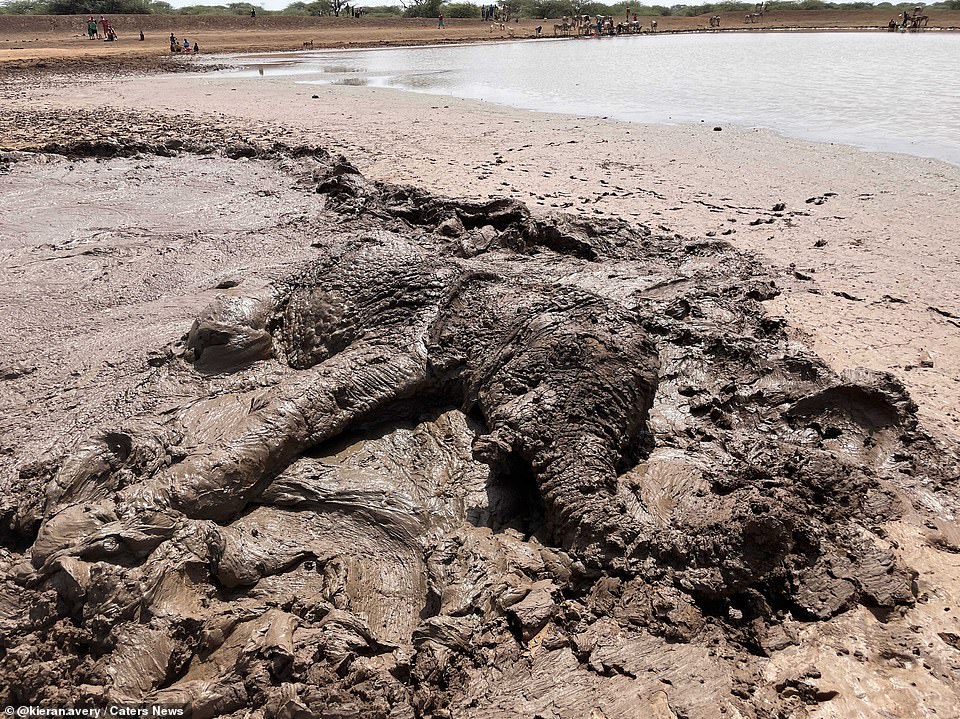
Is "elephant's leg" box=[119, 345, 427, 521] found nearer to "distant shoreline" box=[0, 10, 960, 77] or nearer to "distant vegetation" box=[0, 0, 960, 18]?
"distant shoreline" box=[0, 10, 960, 77]

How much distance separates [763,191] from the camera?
805 centimetres

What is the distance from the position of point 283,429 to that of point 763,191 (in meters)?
7.57

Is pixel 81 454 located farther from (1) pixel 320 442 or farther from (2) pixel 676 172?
(2) pixel 676 172

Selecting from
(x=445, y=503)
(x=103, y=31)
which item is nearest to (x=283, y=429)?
(x=445, y=503)

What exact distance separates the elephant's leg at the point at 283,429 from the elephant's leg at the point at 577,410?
0.48 m

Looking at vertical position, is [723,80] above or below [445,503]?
above

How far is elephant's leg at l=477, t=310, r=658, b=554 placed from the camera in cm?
231

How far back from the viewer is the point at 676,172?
8.94 metres

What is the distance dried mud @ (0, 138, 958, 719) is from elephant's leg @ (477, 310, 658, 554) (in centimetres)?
1

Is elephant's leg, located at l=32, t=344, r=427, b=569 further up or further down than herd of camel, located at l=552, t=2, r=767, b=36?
further down

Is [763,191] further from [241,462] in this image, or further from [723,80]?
[723,80]

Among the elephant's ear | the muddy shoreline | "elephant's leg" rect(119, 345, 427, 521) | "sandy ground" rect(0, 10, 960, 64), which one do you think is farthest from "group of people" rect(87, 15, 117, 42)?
"elephant's leg" rect(119, 345, 427, 521)

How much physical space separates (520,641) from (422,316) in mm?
1621

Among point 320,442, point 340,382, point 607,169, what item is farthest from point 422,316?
point 607,169
